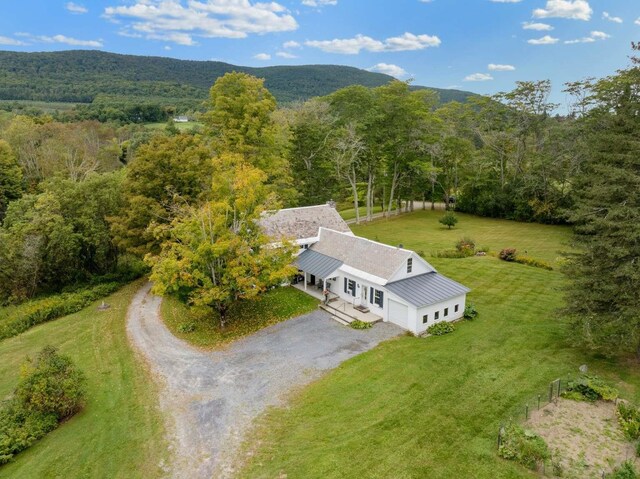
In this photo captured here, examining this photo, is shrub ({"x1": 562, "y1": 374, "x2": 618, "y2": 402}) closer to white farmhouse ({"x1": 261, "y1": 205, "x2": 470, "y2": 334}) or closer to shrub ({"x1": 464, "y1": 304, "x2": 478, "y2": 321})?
shrub ({"x1": 464, "y1": 304, "x2": 478, "y2": 321})

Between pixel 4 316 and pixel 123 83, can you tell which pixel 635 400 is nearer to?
pixel 4 316

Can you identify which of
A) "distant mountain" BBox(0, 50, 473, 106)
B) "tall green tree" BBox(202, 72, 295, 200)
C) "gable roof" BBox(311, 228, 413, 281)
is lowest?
"gable roof" BBox(311, 228, 413, 281)

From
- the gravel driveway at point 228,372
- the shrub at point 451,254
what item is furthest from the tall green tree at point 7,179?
the shrub at point 451,254

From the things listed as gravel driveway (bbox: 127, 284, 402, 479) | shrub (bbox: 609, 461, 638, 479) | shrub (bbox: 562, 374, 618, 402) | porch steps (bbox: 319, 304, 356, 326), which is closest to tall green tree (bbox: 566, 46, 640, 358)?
shrub (bbox: 562, 374, 618, 402)

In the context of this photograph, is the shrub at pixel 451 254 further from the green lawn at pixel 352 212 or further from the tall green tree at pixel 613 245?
the green lawn at pixel 352 212

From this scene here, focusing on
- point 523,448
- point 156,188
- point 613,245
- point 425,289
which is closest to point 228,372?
point 425,289

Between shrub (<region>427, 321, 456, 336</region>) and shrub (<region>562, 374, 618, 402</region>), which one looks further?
shrub (<region>427, 321, 456, 336</region>)
